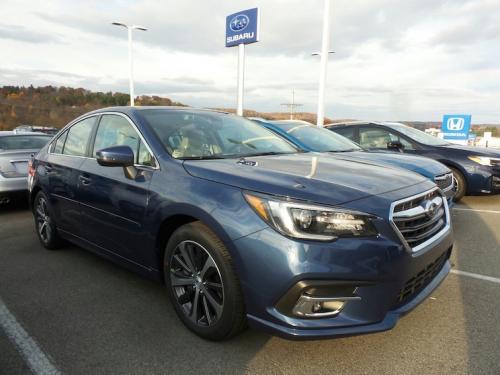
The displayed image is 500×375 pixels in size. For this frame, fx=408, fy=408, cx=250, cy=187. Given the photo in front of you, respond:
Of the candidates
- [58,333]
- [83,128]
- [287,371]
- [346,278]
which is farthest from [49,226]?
[346,278]

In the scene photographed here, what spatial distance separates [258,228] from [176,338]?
1.05 meters

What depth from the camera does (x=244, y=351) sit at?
2559 millimetres

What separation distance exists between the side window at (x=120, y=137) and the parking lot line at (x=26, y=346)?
1.43 metres

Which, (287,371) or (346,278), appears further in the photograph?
(287,371)

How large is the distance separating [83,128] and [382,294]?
333cm

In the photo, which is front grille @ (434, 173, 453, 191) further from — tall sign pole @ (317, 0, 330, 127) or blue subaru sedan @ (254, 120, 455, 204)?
tall sign pole @ (317, 0, 330, 127)

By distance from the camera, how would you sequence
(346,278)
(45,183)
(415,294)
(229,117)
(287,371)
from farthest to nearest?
(45,183)
(229,117)
(415,294)
(287,371)
(346,278)

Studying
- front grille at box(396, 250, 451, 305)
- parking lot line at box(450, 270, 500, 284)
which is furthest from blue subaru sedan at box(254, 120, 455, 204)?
front grille at box(396, 250, 451, 305)

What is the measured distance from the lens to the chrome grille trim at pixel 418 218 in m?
2.34

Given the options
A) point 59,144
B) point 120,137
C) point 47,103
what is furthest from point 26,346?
point 47,103

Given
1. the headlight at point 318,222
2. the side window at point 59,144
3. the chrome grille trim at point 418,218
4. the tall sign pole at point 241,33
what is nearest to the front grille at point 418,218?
the chrome grille trim at point 418,218

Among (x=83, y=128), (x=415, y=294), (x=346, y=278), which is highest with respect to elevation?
(x=83, y=128)

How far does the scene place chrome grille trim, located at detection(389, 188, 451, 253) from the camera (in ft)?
7.68

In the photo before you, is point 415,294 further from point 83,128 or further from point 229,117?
point 83,128
